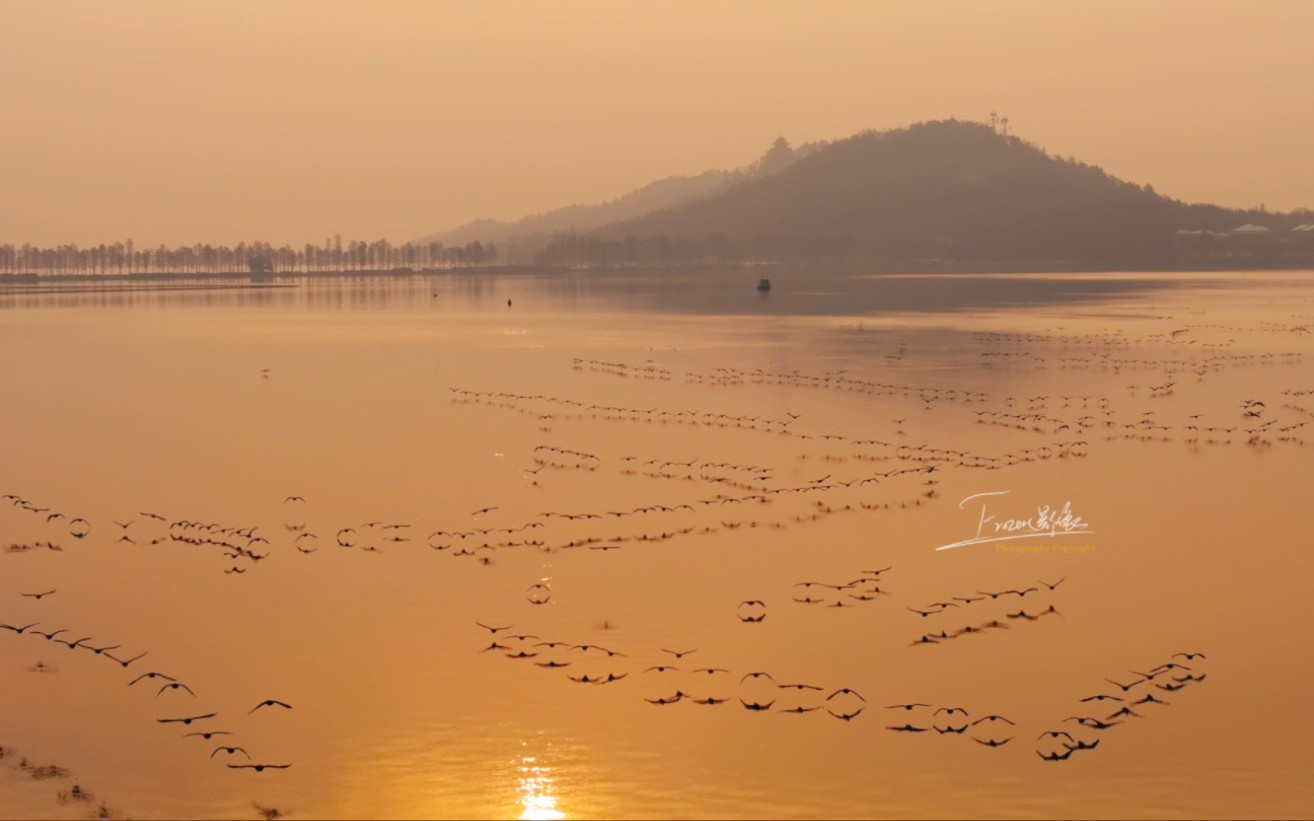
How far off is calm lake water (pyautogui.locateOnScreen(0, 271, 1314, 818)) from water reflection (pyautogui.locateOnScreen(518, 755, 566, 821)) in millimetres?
55

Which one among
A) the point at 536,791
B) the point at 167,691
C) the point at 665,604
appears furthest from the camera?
the point at 665,604

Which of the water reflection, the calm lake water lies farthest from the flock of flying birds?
the water reflection

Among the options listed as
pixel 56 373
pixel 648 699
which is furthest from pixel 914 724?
pixel 56 373

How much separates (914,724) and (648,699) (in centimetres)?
260

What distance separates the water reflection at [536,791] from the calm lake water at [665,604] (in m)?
0.06

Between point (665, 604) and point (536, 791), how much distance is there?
552 cm

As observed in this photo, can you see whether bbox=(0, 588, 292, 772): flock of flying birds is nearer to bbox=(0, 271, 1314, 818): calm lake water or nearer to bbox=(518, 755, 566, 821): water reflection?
bbox=(0, 271, 1314, 818): calm lake water

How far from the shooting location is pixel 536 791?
10.4 metres

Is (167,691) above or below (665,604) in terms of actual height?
below

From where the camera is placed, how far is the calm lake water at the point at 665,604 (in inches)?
425

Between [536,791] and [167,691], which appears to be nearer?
[536,791]

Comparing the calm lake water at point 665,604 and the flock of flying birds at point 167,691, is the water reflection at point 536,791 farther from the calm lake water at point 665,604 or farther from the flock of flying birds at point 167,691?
the flock of flying birds at point 167,691

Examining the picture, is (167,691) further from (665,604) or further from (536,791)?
(665,604)

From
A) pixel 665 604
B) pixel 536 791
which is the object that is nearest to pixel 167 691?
pixel 536 791
